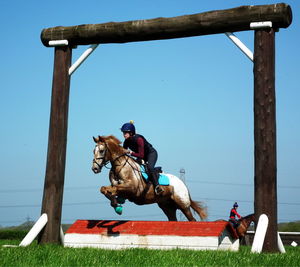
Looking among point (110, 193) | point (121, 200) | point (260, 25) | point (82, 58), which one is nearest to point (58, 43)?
point (82, 58)

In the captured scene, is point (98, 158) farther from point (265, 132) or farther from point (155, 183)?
point (265, 132)

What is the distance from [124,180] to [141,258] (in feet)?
9.02

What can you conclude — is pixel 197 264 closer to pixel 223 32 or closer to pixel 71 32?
pixel 223 32

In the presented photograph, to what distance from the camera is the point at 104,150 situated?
9758 millimetres

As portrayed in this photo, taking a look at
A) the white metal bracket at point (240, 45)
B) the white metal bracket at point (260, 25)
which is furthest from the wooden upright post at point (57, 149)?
the white metal bracket at point (260, 25)

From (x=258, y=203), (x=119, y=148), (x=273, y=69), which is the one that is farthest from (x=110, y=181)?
(x=273, y=69)

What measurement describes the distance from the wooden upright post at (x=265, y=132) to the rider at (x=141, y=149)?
2.11m

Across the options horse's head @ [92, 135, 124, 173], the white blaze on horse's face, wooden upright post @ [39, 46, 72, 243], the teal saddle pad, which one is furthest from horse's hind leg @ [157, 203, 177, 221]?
wooden upright post @ [39, 46, 72, 243]

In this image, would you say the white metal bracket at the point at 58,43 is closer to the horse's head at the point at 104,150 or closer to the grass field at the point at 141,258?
the horse's head at the point at 104,150

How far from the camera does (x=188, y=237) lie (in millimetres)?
8688

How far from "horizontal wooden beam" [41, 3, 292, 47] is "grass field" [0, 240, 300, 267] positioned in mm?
3656

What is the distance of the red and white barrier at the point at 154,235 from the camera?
8.62 metres

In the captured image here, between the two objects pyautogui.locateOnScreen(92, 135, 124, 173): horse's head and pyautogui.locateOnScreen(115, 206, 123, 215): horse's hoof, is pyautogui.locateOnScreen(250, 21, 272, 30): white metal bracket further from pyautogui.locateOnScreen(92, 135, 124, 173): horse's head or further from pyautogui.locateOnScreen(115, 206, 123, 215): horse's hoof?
pyautogui.locateOnScreen(115, 206, 123, 215): horse's hoof

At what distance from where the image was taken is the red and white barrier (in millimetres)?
8625
